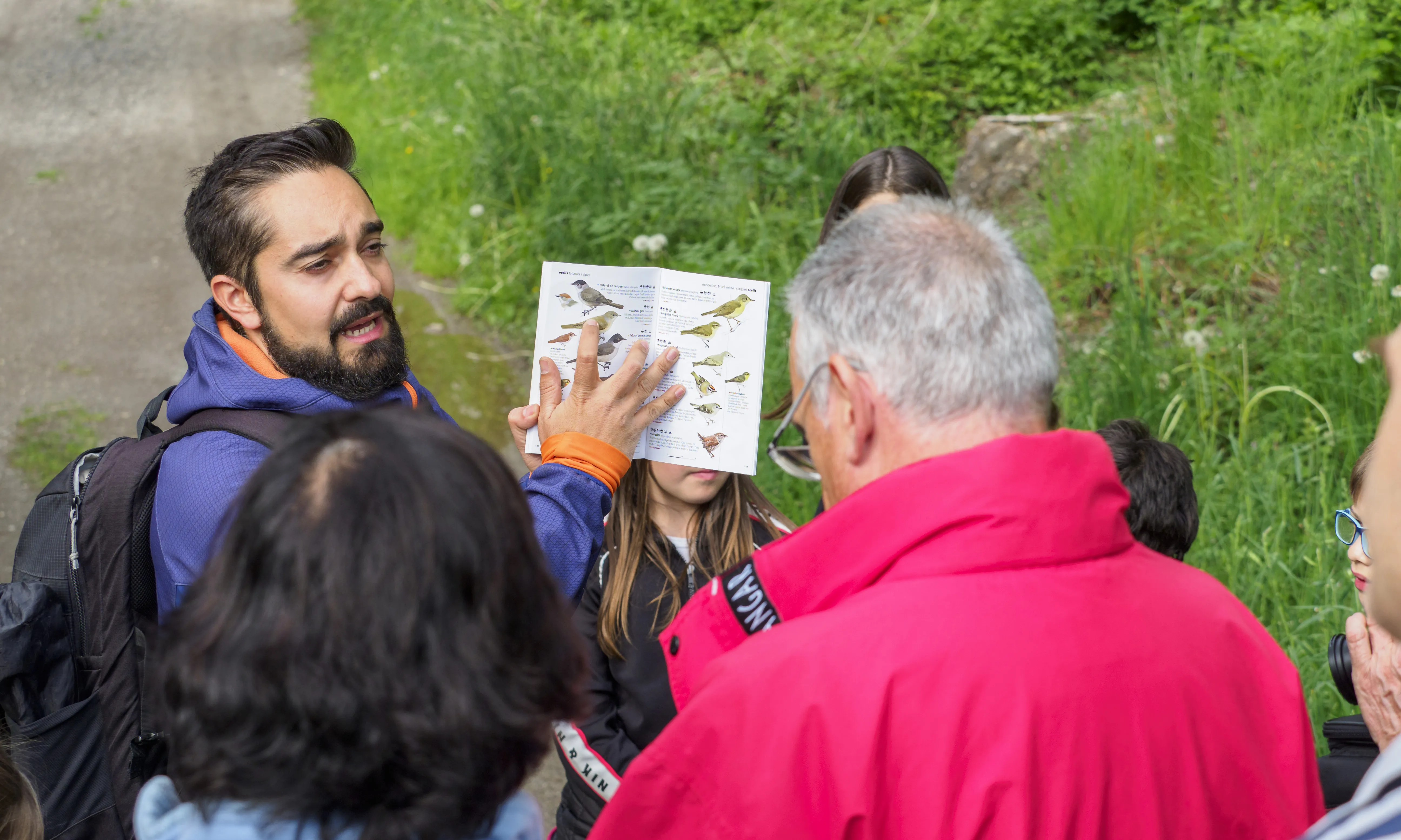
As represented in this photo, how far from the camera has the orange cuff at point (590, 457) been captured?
6.00 feet

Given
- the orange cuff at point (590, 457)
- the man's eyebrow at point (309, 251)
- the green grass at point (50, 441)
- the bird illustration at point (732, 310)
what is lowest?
the green grass at point (50, 441)

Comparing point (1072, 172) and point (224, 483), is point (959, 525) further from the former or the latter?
point (1072, 172)

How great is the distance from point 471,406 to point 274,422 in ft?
10.9

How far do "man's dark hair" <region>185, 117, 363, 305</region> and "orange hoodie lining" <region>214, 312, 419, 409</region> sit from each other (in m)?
0.08

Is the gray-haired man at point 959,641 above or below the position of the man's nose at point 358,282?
below

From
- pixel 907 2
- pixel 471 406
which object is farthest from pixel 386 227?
pixel 907 2

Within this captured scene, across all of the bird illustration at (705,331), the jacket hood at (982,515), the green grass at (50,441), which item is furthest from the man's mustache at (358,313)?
the green grass at (50,441)

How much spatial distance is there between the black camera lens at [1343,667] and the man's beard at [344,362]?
6.07 ft

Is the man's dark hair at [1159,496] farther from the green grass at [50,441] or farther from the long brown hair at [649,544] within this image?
the green grass at [50,441]

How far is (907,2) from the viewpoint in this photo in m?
6.55

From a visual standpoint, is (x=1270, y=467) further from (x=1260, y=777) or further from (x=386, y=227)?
(x=386, y=227)

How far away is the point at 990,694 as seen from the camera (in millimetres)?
1114

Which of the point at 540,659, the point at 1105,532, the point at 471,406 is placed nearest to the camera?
the point at 540,659

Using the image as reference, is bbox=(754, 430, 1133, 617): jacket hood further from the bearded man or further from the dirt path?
the dirt path
